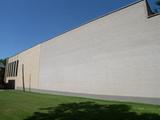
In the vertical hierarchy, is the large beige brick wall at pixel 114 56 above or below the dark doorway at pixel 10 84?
above

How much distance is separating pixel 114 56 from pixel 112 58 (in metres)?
0.28

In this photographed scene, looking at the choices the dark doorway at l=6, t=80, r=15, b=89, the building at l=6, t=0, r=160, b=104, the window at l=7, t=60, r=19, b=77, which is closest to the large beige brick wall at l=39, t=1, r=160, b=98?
the building at l=6, t=0, r=160, b=104

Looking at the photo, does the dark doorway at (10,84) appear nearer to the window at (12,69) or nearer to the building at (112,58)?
the window at (12,69)

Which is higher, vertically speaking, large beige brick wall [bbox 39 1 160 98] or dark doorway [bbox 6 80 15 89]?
large beige brick wall [bbox 39 1 160 98]

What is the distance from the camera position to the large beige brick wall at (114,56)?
14070 mm

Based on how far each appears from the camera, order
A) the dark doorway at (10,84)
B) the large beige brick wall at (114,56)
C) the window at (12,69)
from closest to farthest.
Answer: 1. the large beige brick wall at (114,56)
2. the window at (12,69)
3. the dark doorway at (10,84)

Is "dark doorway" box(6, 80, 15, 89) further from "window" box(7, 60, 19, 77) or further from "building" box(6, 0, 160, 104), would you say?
"building" box(6, 0, 160, 104)

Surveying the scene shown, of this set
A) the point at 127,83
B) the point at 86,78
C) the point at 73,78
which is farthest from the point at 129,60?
the point at 73,78

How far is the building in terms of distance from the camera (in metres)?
14.1

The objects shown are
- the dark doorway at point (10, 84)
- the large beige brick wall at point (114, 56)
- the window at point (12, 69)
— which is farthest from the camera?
the dark doorway at point (10, 84)

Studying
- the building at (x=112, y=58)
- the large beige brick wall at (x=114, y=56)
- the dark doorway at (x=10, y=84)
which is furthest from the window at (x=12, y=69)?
the large beige brick wall at (x=114, y=56)

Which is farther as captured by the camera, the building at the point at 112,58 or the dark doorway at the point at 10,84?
the dark doorway at the point at 10,84

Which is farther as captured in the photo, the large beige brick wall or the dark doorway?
the dark doorway

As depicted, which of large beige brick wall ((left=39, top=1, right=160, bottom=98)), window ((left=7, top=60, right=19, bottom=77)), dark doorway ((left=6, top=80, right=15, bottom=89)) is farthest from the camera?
dark doorway ((left=6, top=80, right=15, bottom=89))
